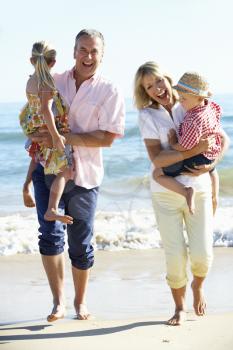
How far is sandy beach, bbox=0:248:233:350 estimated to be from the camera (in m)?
4.52

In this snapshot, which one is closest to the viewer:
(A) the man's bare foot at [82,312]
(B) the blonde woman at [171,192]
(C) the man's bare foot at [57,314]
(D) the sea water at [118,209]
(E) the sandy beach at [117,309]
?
(E) the sandy beach at [117,309]

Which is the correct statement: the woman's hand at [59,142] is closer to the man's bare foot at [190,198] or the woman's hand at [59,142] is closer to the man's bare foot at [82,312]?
the man's bare foot at [190,198]

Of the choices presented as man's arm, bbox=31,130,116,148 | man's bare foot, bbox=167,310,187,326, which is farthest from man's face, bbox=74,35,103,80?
man's bare foot, bbox=167,310,187,326

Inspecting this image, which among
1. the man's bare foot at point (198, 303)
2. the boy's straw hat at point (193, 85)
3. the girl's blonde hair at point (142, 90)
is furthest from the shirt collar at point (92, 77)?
the man's bare foot at point (198, 303)

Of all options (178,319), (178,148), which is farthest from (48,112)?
(178,319)

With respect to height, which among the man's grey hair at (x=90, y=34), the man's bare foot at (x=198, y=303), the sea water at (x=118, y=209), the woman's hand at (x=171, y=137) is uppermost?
the man's grey hair at (x=90, y=34)

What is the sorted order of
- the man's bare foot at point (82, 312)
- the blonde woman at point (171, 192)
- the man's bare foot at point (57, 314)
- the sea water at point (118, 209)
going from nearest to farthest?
the blonde woman at point (171, 192) < the man's bare foot at point (57, 314) < the man's bare foot at point (82, 312) < the sea water at point (118, 209)

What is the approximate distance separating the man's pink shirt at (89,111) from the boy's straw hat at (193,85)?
43cm

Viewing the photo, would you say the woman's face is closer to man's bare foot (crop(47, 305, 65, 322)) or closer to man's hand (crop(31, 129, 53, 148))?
man's hand (crop(31, 129, 53, 148))

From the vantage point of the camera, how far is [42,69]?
4.71m

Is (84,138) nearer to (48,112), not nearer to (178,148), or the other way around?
(48,112)

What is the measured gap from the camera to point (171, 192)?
4652 mm

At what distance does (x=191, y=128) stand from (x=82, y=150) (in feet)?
2.41

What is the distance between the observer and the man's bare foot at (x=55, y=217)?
4.67 m
